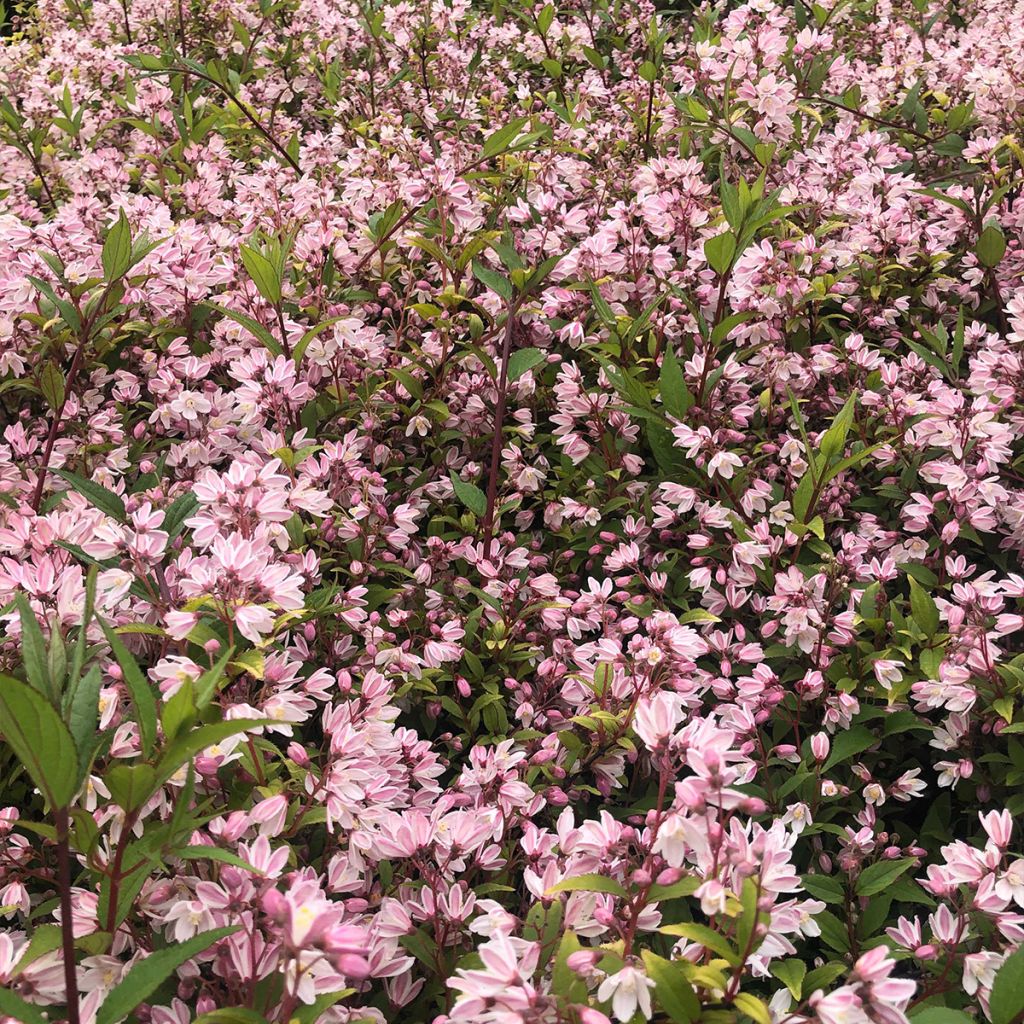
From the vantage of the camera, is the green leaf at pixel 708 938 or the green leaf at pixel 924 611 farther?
the green leaf at pixel 924 611

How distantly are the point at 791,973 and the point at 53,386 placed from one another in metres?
1.94

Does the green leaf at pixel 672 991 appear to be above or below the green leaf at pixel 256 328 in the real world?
below

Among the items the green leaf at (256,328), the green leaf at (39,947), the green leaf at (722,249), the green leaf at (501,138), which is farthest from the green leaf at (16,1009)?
the green leaf at (501,138)

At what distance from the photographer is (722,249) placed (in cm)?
214

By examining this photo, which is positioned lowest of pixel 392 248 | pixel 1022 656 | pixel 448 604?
pixel 448 604

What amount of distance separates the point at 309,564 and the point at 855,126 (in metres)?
2.65

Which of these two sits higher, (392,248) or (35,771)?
(392,248)

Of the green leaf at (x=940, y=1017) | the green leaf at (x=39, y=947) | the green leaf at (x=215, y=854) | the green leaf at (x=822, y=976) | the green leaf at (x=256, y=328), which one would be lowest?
the green leaf at (x=822, y=976)

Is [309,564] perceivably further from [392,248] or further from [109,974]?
[392,248]

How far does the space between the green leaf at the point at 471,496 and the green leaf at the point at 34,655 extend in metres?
1.16

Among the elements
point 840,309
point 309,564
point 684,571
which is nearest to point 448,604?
point 309,564

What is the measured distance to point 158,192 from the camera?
3295 millimetres

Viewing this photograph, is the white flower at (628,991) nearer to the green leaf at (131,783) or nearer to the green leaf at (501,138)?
the green leaf at (131,783)

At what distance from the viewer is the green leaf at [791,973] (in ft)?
4.40
